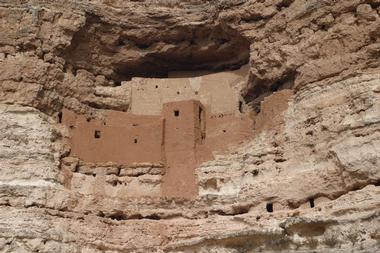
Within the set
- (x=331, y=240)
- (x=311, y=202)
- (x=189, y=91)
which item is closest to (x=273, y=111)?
(x=311, y=202)

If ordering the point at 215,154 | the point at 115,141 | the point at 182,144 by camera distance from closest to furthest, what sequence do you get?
the point at 215,154, the point at 182,144, the point at 115,141

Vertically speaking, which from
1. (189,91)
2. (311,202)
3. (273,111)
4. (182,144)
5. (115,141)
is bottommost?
(311,202)

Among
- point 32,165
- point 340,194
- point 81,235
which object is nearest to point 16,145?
point 32,165

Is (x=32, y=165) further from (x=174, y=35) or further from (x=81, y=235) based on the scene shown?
(x=174, y=35)

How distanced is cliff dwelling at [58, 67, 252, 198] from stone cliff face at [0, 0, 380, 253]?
0.22 meters

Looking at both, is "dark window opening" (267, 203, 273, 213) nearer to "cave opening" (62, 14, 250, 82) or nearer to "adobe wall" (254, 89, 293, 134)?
"adobe wall" (254, 89, 293, 134)

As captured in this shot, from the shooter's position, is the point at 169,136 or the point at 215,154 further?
the point at 169,136

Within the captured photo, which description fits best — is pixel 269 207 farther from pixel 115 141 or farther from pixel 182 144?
pixel 115 141

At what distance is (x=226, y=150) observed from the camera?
48.1 feet

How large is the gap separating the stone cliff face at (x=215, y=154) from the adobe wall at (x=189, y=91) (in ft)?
0.84

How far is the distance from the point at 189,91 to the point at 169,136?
1.81 m

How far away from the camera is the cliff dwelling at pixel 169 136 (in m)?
14.7

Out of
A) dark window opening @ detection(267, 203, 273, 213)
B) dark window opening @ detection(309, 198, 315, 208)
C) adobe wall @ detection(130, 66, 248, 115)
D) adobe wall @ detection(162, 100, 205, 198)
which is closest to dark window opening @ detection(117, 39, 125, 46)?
adobe wall @ detection(130, 66, 248, 115)

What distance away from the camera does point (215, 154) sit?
14703 millimetres
